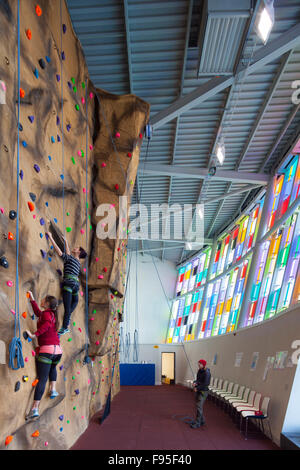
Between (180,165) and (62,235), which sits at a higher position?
(180,165)

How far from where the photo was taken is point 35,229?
151 inches

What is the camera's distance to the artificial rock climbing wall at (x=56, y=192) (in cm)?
320

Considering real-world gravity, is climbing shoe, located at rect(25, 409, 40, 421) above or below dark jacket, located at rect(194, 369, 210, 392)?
above

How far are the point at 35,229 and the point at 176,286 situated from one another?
61.6 feet

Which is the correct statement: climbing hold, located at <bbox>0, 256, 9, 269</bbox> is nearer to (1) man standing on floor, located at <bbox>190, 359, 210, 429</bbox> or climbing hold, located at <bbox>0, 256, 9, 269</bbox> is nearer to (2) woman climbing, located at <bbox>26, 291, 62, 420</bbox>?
(2) woman climbing, located at <bbox>26, 291, 62, 420</bbox>

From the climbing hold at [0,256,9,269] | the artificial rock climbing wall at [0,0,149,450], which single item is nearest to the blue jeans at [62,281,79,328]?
the artificial rock climbing wall at [0,0,149,450]

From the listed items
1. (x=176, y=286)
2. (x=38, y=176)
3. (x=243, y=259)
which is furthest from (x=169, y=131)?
(x=176, y=286)

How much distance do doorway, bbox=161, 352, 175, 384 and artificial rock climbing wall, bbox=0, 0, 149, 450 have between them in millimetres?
11315

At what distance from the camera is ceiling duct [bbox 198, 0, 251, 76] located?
17.6 ft

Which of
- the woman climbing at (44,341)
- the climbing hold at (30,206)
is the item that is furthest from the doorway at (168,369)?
the climbing hold at (30,206)

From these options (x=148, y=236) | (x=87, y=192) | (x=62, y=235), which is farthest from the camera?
(x=148, y=236)

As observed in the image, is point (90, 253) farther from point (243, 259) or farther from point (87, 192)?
point (243, 259)

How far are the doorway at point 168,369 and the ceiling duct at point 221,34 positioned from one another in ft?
47.7

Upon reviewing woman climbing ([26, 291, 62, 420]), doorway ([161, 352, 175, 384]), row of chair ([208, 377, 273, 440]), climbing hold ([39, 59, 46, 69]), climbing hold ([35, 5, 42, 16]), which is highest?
climbing hold ([35, 5, 42, 16])
